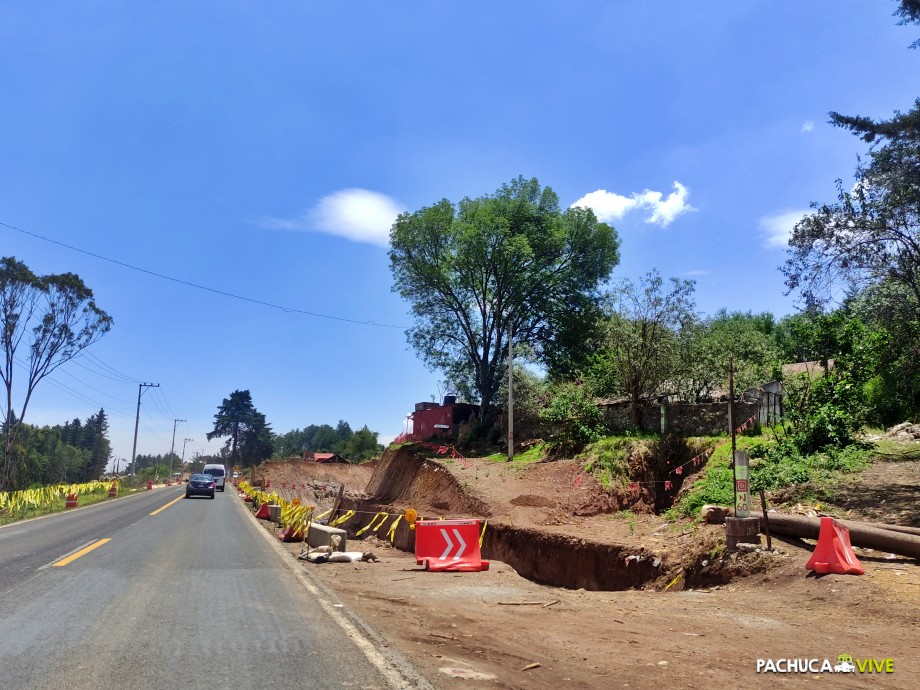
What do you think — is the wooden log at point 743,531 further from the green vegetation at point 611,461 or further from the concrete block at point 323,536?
the green vegetation at point 611,461

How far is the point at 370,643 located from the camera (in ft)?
17.8

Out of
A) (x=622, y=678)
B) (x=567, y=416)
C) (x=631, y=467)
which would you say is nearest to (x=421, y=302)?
(x=567, y=416)

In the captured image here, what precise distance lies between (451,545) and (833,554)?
6.50 m

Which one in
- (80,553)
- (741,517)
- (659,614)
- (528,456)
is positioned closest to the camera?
(659,614)

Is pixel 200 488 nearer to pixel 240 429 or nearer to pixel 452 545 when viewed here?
→ pixel 452 545

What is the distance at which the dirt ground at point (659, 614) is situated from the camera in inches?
193

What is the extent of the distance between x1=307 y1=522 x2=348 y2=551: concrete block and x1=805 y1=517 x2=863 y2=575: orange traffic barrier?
30.2 ft

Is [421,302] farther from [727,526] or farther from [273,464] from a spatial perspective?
[273,464]

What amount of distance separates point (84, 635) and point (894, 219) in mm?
18672

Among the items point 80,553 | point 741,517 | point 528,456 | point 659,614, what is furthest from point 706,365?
point 80,553

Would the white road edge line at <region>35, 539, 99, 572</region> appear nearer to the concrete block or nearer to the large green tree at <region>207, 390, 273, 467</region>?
the concrete block

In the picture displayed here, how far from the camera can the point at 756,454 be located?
57.9 feet

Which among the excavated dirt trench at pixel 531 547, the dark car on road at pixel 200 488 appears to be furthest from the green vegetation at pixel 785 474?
the dark car on road at pixel 200 488

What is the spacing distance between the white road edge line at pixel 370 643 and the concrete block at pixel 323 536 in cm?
424
